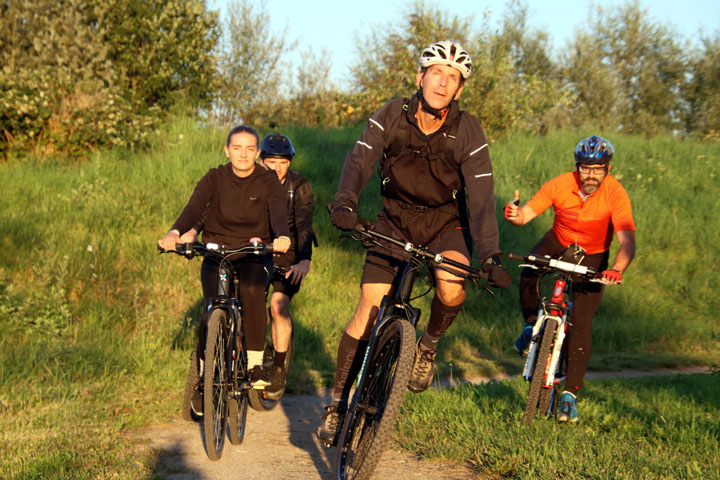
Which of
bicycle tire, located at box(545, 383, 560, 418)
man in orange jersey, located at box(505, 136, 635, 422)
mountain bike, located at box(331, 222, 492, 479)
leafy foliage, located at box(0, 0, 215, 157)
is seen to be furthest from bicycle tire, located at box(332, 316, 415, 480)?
leafy foliage, located at box(0, 0, 215, 157)

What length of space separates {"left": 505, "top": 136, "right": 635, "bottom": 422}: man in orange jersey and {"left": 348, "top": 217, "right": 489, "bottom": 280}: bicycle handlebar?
2.29 metres

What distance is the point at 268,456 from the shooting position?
19.2ft

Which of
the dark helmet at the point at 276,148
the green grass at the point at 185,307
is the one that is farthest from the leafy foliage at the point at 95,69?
the dark helmet at the point at 276,148

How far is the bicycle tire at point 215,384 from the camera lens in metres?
5.59

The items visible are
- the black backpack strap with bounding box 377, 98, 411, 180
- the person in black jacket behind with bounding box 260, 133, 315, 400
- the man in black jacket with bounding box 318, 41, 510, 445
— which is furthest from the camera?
the person in black jacket behind with bounding box 260, 133, 315, 400

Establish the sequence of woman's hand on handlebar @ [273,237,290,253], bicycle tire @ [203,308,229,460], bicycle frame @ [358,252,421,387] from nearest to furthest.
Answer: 1. bicycle frame @ [358,252,421,387]
2. bicycle tire @ [203,308,229,460]
3. woman's hand on handlebar @ [273,237,290,253]

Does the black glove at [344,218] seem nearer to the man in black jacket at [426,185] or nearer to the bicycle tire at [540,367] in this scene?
the man in black jacket at [426,185]

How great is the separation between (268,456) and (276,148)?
3160mm

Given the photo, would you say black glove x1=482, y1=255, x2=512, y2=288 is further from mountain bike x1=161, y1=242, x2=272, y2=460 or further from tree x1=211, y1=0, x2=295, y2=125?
tree x1=211, y1=0, x2=295, y2=125

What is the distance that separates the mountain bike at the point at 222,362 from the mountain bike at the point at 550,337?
2268 mm

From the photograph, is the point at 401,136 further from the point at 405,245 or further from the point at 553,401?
the point at 553,401

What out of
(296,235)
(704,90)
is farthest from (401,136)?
(704,90)

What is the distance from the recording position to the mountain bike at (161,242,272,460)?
5.64 m

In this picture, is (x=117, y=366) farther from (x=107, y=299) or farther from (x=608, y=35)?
(x=608, y=35)
